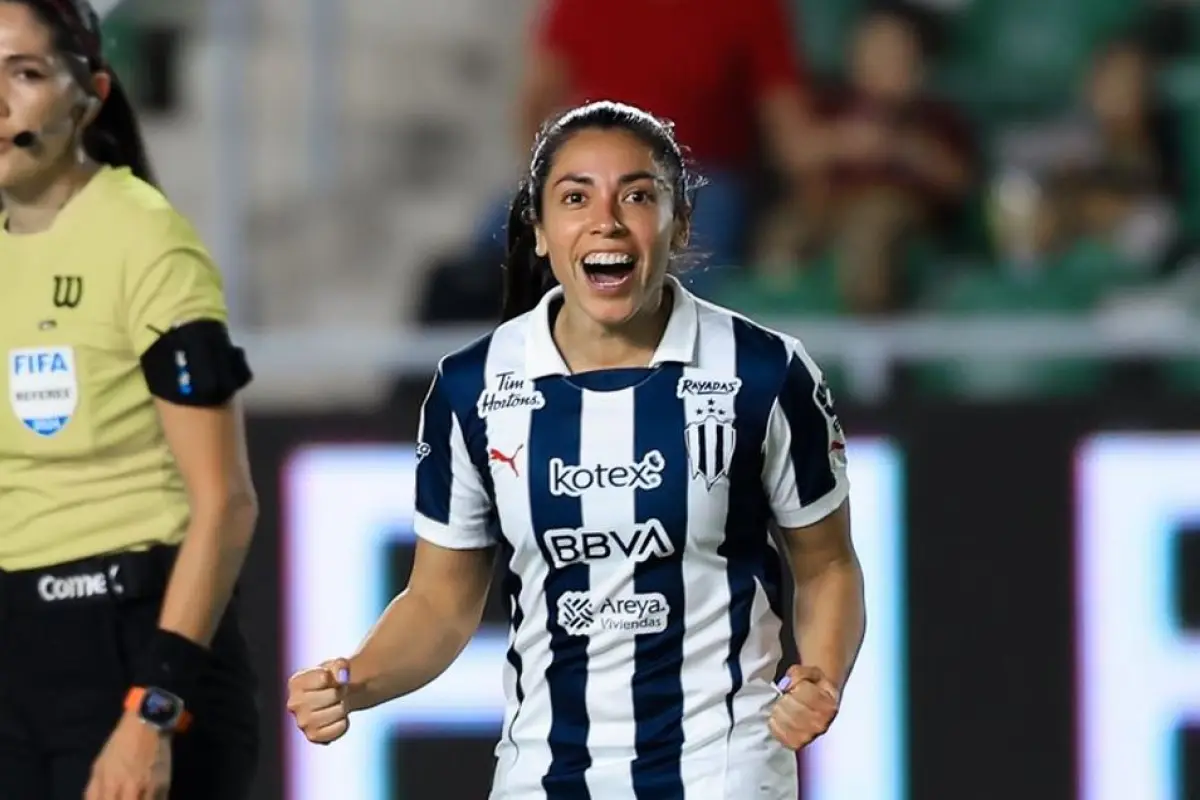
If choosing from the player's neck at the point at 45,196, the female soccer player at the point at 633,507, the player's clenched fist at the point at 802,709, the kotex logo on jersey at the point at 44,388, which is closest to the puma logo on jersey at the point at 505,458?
the female soccer player at the point at 633,507

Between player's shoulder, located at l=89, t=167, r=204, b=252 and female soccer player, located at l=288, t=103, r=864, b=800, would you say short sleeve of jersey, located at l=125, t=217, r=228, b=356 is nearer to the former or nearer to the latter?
player's shoulder, located at l=89, t=167, r=204, b=252

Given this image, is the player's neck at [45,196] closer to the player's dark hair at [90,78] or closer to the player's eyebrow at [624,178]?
the player's dark hair at [90,78]

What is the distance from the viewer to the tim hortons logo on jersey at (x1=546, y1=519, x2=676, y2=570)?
137 inches

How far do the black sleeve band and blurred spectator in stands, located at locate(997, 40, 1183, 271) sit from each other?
4378mm

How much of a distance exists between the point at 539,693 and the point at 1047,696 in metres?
2.74

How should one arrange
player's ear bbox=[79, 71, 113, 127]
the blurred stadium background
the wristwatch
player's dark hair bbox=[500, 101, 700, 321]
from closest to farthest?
player's dark hair bbox=[500, 101, 700, 321] < the wristwatch < player's ear bbox=[79, 71, 113, 127] < the blurred stadium background

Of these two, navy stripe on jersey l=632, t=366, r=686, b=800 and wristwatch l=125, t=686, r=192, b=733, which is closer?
navy stripe on jersey l=632, t=366, r=686, b=800

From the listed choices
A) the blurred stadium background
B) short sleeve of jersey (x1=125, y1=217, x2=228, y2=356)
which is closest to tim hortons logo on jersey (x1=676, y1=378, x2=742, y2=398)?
short sleeve of jersey (x1=125, y1=217, x2=228, y2=356)

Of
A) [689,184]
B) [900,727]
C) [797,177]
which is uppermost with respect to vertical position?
[797,177]

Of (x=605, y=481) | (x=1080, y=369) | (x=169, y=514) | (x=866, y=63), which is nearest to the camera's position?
(x=605, y=481)

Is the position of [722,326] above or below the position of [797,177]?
below

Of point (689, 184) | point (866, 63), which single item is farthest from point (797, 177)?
point (689, 184)

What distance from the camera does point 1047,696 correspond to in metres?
6.05

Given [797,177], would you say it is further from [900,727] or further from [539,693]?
[539,693]
